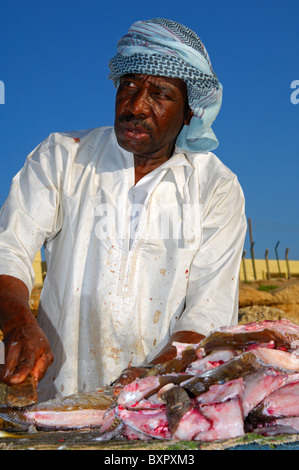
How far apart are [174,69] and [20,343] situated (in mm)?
1833

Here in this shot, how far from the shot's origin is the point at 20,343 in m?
2.88

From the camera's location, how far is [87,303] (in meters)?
3.83

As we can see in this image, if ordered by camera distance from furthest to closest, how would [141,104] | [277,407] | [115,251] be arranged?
[115,251] < [141,104] < [277,407]

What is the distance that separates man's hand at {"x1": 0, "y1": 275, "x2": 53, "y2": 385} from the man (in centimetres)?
50

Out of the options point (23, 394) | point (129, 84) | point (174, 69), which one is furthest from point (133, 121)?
point (23, 394)

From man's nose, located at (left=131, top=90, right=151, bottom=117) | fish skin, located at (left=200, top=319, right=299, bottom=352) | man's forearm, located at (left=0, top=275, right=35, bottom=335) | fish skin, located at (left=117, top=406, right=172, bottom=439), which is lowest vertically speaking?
man's forearm, located at (left=0, top=275, right=35, bottom=335)

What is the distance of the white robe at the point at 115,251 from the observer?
12.5ft

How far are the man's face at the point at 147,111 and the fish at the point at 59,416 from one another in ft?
5.26

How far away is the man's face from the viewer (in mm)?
3619

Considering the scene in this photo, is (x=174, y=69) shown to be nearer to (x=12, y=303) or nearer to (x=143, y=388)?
(x=12, y=303)

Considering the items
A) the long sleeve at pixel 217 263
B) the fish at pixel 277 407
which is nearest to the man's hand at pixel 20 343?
the long sleeve at pixel 217 263

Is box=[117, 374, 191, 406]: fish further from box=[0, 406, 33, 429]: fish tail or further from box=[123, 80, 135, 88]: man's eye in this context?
box=[123, 80, 135, 88]: man's eye

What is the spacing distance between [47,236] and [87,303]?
485mm

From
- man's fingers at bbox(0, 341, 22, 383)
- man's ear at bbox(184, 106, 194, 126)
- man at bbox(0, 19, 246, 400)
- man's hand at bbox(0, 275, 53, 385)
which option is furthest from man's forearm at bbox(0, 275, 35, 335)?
man's ear at bbox(184, 106, 194, 126)
